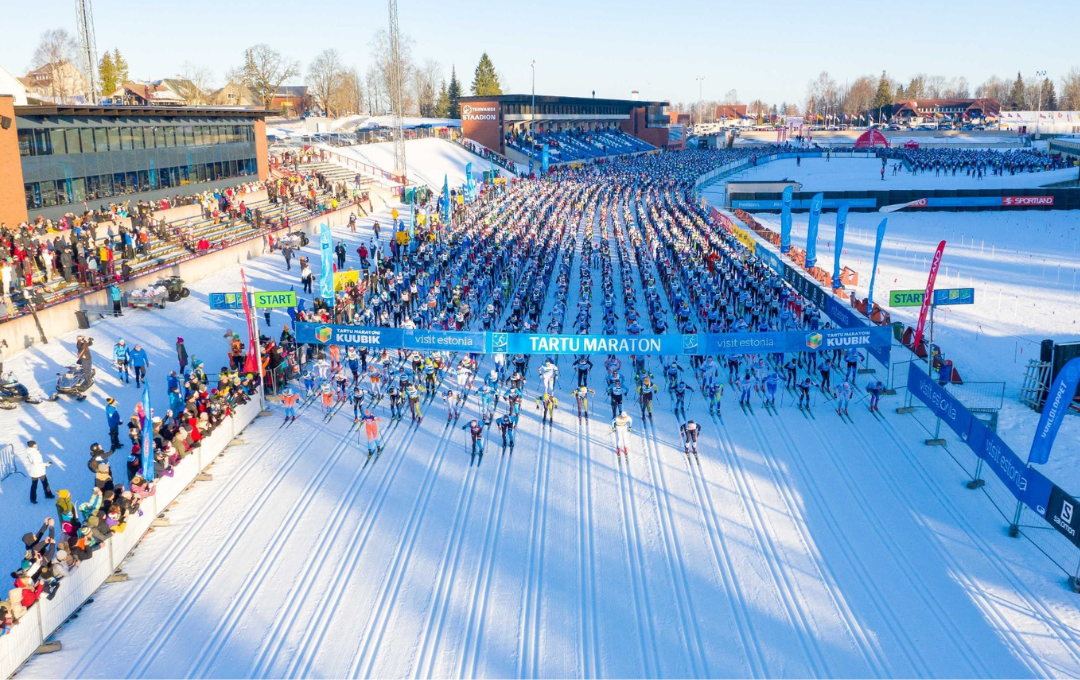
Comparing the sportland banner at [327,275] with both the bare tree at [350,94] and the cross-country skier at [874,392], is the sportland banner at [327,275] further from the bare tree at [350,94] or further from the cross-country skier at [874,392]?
the bare tree at [350,94]

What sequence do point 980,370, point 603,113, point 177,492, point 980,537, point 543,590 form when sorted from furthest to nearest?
point 603,113 < point 980,370 < point 177,492 < point 980,537 < point 543,590

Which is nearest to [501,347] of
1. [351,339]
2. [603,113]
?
[351,339]

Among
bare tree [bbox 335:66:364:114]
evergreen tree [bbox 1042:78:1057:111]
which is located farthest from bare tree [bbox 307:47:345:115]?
evergreen tree [bbox 1042:78:1057:111]

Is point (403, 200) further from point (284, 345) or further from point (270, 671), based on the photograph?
point (270, 671)

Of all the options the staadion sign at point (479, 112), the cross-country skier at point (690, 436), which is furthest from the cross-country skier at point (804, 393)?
the staadion sign at point (479, 112)

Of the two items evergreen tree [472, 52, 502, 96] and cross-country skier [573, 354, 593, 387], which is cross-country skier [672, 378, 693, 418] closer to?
cross-country skier [573, 354, 593, 387]

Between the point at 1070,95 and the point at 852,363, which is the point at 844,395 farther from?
the point at 1070,95
